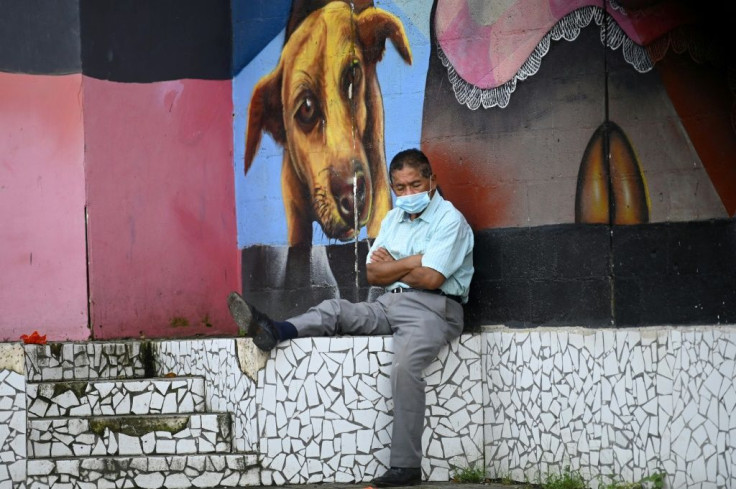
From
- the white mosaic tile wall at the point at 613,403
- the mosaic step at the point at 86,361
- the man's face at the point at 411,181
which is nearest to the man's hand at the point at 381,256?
the man's face at the point at 411,181

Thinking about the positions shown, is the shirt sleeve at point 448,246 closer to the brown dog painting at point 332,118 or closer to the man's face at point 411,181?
the man's face at point 411,181

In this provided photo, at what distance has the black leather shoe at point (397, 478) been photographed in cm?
613

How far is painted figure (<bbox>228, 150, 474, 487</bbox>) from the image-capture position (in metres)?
6.18

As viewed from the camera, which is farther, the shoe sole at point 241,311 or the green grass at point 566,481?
the shoe sole at point 241,311

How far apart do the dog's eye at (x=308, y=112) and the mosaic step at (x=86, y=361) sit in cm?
178

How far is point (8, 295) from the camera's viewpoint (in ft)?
25.0

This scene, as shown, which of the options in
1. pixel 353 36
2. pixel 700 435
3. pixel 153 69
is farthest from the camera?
pixel 153 69

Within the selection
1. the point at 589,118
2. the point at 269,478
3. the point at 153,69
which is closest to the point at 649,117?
the point at 589,118

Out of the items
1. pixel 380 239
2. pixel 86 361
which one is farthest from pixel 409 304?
pixel 86 361

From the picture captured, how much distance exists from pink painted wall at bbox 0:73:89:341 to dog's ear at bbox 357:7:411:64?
75.0 inches

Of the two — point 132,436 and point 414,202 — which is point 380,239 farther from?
point 132,436

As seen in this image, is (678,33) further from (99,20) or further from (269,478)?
(99,20)

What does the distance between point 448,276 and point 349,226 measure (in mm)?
1302

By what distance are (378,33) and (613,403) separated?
2802 mm
